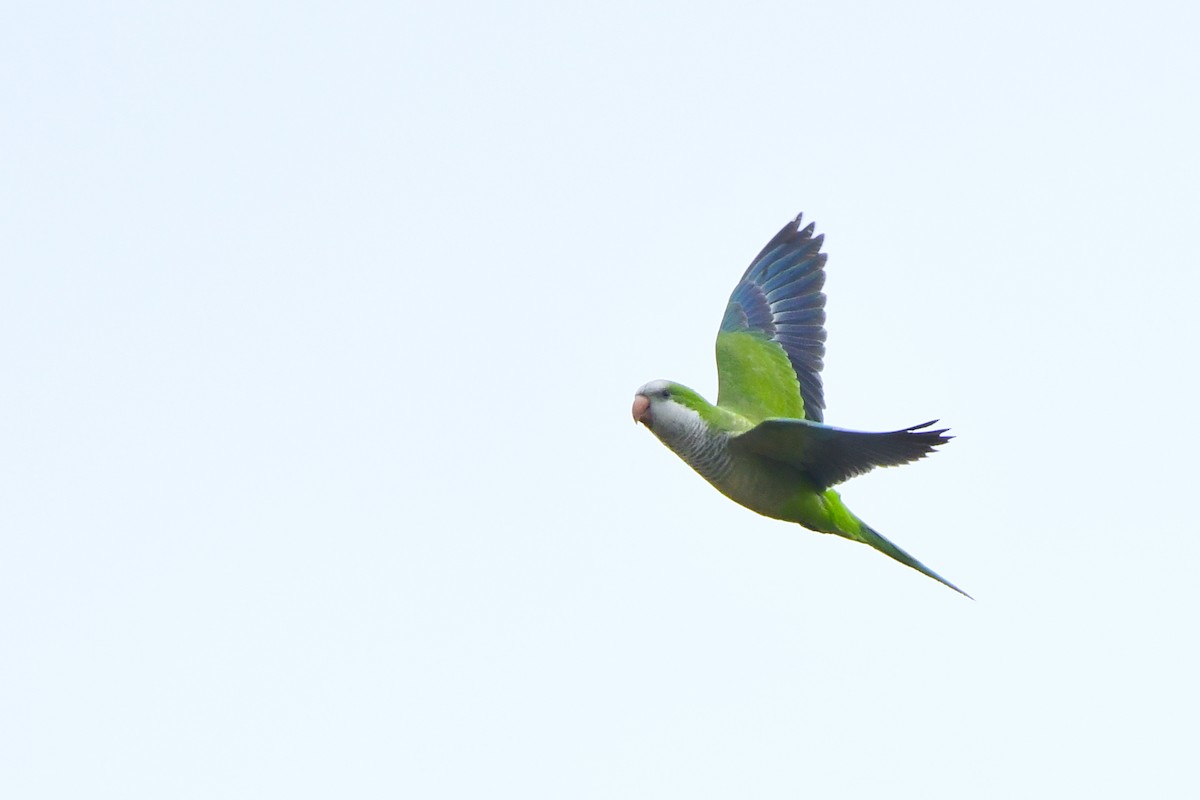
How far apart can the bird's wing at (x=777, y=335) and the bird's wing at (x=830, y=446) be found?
3.32 feet

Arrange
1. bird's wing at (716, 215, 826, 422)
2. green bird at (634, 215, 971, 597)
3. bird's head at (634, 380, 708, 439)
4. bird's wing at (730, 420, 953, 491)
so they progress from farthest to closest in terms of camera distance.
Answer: bird's wing at (716, 215, 826, 422), bird's head at (634, 380, 708, 439), green bird at (634, 215, 971, 597), bird's wing at (730, 420, 953, 491)

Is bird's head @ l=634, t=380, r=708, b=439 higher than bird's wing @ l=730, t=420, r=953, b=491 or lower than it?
higher

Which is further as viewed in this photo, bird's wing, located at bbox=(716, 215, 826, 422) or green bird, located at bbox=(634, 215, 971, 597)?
bird's wing, located at bbox=(716, 215, 826, 422)

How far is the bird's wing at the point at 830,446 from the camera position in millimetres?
8508

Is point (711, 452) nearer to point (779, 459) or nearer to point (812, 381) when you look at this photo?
point (779, 459)

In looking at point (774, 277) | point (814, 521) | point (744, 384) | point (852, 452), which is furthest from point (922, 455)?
point (774, 277)

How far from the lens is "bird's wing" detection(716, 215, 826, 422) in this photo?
35.1 ft

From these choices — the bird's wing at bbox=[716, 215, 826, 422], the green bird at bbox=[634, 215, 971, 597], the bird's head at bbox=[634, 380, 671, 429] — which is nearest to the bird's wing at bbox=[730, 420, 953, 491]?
the green bird at bbox=[634, 215, 971, 597]

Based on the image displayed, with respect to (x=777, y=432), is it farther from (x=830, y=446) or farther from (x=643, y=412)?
(x=643, y=412)

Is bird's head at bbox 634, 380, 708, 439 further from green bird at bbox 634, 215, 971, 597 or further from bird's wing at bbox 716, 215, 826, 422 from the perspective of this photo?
bird's wing at bbox 716, 215, 826, 422

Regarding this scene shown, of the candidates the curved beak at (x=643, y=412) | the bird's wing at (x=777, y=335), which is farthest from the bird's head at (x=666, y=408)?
the bird's wing at (x=777, y=335)

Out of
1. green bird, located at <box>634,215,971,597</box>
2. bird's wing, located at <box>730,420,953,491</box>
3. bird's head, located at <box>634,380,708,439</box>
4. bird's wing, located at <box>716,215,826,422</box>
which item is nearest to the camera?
bird's wing, located at <box>730,420,953,491</box>

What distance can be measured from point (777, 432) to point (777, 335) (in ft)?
8.76

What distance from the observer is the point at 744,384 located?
10.7 meters
